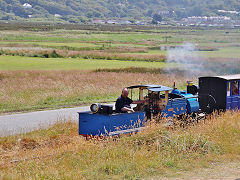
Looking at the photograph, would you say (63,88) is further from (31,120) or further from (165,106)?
(165,106)

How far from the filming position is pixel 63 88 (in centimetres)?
3008

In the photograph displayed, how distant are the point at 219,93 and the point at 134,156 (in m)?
8.32

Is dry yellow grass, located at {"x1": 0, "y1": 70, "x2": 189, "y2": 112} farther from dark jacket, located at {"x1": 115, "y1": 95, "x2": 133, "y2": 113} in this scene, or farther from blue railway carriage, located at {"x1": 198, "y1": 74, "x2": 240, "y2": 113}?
dark jacket, located at {"x1": 115, "y1": 95, "x2": 133, "y2": 113}

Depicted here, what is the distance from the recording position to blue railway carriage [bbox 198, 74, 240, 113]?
1833 centimetres

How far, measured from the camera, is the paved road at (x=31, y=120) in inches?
701

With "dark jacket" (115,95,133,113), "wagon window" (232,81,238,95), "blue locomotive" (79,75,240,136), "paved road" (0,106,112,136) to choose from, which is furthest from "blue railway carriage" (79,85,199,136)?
"paved road" (0,106,112,136)

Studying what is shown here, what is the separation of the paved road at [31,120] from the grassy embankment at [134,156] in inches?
114

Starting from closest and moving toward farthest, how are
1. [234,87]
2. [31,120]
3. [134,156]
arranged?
1. [134,156]
2. [234,87]
3. [31,120]

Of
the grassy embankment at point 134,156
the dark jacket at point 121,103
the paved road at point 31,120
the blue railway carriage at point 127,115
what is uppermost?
the dark jacket at point 121,103

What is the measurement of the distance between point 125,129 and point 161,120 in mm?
Result: 1390

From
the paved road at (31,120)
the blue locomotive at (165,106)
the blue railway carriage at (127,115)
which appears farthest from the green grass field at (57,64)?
the blue railway carriage at (127,115)

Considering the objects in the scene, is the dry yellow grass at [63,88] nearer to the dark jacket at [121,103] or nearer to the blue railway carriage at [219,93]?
the blue railway carriage at [219,93]

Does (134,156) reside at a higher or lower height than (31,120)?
higher

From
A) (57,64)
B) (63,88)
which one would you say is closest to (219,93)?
(63,88)
